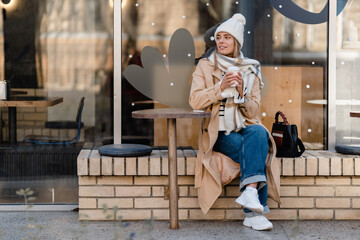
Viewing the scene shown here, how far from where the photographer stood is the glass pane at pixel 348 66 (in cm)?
509

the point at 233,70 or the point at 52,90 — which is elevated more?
the point at 233,70

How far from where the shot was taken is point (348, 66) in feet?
16.7

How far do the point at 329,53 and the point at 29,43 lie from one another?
247 centimetres

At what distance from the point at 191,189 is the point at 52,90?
1430mm

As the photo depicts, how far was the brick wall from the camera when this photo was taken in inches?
175

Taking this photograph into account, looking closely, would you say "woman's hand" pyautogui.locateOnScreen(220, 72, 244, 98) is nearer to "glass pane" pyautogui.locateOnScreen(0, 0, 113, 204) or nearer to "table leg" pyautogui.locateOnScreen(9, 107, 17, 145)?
"glass pane" pyautogui.locateOnScreen(0, 0, 113, 204)

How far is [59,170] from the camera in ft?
16.7

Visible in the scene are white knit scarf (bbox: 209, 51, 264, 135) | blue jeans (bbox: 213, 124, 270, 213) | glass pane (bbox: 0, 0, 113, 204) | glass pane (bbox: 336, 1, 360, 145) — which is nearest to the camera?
blue jeans (bbox: 213, 124, 270, 213)

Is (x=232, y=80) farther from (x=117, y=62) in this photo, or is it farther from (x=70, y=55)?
→ (x=70, y=55)

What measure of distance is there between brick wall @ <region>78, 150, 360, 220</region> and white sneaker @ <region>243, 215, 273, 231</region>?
250 mm

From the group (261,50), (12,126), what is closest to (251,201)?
(261,50)

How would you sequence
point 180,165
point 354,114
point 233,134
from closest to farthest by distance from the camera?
point 233,134 → point 180,165 → point 354,114

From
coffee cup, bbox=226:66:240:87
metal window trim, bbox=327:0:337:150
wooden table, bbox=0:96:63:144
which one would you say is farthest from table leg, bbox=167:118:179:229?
metal window trim, bbox=327:0:337:150

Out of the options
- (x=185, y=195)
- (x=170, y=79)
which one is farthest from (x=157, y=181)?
(x=170, y=79)
